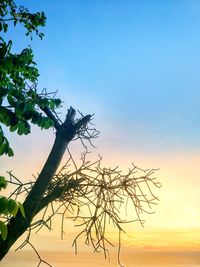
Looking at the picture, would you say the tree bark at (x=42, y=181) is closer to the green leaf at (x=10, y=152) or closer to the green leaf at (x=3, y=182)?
the green leaf at (x=10, y=152)

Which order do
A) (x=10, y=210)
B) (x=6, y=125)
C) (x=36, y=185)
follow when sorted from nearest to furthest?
(x=10, y=210) < (x=6, y=125) < (x=36, y=185)

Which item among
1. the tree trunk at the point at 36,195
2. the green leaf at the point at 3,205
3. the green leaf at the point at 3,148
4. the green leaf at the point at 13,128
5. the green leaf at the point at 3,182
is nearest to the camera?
the green leaf at the point at 3,205

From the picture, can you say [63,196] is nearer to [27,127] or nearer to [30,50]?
[27,127]

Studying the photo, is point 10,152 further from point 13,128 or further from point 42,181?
point 42,181

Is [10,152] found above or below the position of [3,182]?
above

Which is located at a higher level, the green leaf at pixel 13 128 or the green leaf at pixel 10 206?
the green leaf at pixel 13 128

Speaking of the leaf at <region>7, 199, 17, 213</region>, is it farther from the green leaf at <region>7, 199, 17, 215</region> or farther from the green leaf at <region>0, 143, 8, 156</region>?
the green leaf at <region>0, 143, 8, 156</region>

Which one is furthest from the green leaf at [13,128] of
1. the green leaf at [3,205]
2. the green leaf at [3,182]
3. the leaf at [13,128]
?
the green leaf at [3,205]

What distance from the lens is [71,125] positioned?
6.91m

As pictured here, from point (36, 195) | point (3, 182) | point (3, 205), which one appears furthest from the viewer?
point (36, 195)

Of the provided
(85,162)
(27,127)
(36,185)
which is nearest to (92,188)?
(85,162)

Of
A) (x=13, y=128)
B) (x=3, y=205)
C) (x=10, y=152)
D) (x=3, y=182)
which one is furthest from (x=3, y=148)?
(x=3, y=205)

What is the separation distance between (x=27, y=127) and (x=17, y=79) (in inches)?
58.6

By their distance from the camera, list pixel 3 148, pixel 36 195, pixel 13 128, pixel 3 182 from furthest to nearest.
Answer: pixel 36 195, pixel 13 128, pixel 3 148, pixel 3 182
